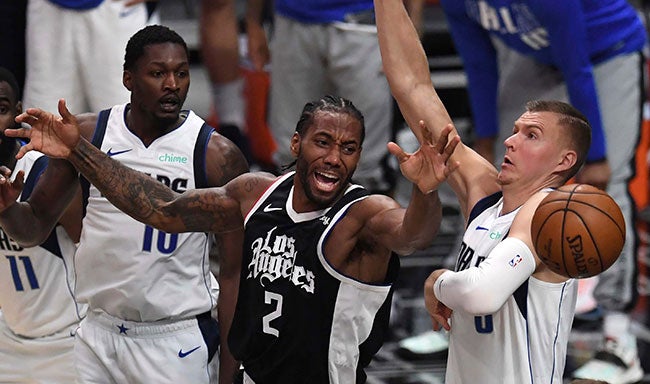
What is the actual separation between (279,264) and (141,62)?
1076 millimetres

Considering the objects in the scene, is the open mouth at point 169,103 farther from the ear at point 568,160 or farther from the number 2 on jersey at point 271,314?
the ear at point 568,160

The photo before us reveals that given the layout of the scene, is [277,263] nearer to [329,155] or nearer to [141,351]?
[329,155]

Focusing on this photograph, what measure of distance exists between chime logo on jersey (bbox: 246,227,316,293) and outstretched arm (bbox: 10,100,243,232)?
237mm

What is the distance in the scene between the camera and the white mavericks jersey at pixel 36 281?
5781mm

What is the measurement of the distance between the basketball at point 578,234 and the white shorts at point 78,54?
359cm

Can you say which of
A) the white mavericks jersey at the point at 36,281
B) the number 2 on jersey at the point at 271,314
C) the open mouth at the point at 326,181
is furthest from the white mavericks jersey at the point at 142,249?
the open mouth at the point at 326,181

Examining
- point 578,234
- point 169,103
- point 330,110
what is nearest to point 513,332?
point 578,234

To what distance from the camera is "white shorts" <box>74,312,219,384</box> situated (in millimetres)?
5402

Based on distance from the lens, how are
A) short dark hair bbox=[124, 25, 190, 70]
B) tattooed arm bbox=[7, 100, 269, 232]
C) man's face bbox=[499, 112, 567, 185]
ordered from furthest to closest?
short dark hair bbox=[124, 25, 190, 70] → tattooed arm bbox=[7, 100, 269, 232] → man's face bbox=[499, 112, 567, 185]

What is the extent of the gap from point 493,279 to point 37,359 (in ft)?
7.37

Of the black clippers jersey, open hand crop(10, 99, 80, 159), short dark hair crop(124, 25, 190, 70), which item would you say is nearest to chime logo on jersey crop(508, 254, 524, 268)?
the black clippers jersey

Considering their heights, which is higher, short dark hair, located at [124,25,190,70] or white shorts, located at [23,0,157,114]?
short dark hair, located at [124,25,190,70]

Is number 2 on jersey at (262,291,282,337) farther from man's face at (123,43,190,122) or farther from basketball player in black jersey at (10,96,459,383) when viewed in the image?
man's face at (123,43,190,122)

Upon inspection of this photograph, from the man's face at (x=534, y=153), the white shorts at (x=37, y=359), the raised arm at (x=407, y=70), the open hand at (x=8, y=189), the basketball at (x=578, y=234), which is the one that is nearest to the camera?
the basketball at (x=578, y=234)
